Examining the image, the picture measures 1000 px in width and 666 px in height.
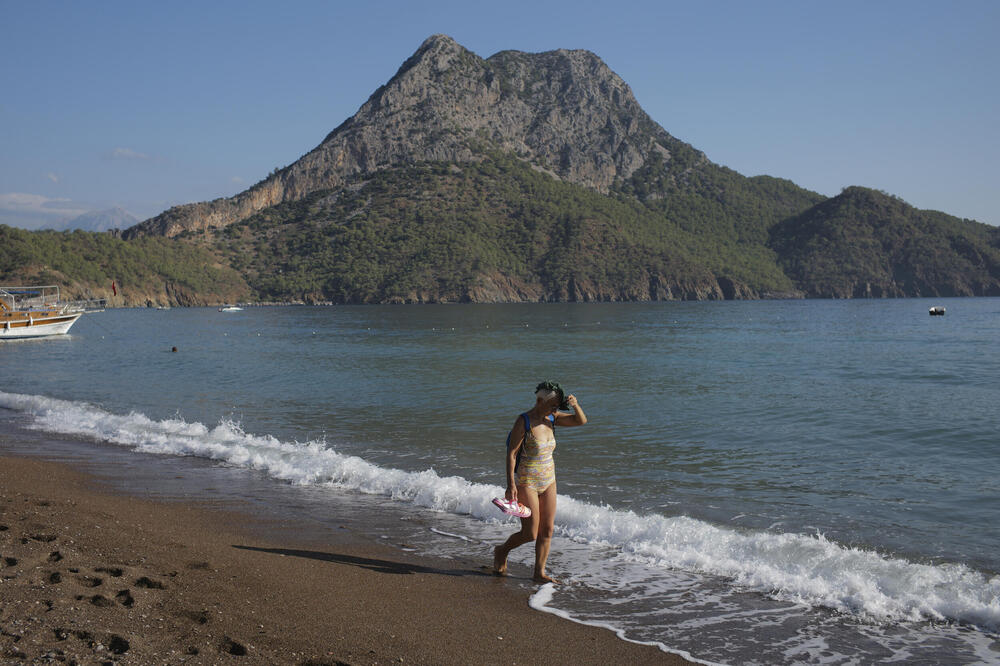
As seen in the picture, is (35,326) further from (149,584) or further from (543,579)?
(543,579)

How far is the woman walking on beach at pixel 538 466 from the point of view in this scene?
6633 millimetres

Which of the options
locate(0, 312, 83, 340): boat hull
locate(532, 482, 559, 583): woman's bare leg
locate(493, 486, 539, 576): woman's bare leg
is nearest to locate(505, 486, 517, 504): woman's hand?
locate(493, 486, 539, 576): woman's bare leg

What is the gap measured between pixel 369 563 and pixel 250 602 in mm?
1512

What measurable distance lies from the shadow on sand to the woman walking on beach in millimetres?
664

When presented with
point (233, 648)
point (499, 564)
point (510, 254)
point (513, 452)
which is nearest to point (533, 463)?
point (513, 452)

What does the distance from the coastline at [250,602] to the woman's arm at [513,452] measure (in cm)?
87

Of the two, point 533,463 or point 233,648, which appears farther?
point 533,463

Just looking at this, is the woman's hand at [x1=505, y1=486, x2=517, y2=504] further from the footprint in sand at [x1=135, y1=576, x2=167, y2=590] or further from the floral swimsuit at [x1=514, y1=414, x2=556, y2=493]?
the footprint in sand at [x1=135, y1=576, x2=167, y2=590]

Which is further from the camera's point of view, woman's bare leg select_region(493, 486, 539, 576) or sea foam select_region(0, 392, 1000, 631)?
woman's bare leg select_region(493, 486, 539, 576)

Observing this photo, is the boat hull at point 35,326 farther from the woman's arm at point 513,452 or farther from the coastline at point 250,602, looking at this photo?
the woman's arm at point 513,452

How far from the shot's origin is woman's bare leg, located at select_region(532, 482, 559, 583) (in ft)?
22.3

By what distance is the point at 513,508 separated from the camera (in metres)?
6.42

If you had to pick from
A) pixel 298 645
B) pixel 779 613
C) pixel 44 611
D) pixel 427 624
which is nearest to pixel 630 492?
pixel 779 613

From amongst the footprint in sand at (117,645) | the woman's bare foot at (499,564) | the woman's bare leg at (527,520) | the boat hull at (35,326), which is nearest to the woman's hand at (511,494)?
the woman's bare leg at (527,520)
